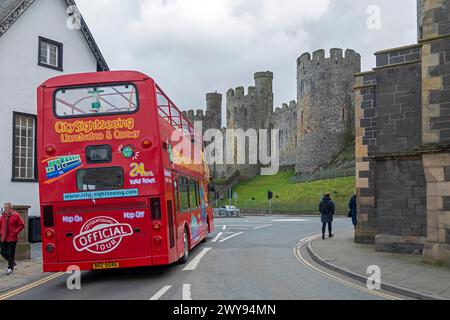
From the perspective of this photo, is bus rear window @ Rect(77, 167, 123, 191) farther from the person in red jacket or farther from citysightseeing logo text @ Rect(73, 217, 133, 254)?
the person in red jacket

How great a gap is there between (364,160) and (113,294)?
10.7m

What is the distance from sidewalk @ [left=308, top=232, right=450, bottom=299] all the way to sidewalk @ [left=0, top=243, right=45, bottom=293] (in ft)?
23.6

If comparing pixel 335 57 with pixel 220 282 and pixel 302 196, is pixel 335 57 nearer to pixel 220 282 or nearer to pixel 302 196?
pixel 302 196

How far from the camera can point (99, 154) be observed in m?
10.5

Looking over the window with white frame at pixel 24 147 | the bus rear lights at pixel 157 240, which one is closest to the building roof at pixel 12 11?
the window with white frame at pixel 24 147

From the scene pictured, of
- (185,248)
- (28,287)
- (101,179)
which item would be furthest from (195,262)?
(28,287)

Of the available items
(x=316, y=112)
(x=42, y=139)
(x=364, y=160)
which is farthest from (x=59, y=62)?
(x=316, y=112)

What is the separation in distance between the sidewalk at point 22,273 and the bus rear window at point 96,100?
3853 mm

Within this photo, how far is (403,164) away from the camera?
47.6ft

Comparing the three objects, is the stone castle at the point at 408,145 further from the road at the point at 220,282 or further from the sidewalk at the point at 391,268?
the road at the point at 220,282

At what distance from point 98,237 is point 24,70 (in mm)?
11520

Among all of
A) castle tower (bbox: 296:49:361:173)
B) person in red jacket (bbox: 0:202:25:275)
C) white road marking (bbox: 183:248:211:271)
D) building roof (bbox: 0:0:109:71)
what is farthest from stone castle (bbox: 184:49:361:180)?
person in red jacket (bbox: 0:202:25:275)

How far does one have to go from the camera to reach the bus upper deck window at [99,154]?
1052 cm
